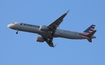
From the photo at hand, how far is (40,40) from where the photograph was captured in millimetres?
96750

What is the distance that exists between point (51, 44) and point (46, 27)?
9296 millimetres

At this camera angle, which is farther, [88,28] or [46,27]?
[88,28]

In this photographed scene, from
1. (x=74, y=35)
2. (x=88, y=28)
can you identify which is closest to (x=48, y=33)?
(x=74, y=35)

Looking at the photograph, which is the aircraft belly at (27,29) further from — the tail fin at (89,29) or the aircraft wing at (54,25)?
the tail fin at (89,29)

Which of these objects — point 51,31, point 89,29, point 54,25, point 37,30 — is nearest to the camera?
point 54,25

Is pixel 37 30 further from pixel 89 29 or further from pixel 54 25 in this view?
pixel 89 29

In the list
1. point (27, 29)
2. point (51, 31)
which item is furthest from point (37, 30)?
point (51, 31)

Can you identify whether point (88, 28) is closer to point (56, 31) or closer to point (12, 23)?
point (56, 31)

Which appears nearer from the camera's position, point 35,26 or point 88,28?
point 35,26

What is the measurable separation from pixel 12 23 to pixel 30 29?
654 cm

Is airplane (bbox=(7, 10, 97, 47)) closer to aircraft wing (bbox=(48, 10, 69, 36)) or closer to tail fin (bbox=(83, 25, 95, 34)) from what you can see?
aircraft wing (bbox=(48, 10, 69, 36))

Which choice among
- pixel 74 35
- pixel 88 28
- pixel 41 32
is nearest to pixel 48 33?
pixel 41 32

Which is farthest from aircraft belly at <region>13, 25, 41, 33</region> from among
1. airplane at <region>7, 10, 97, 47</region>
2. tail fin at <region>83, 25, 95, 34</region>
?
tail fin at <region>83, 25, 95, 34</region>

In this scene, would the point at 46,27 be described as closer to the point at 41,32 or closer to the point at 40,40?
the point at 41,32
